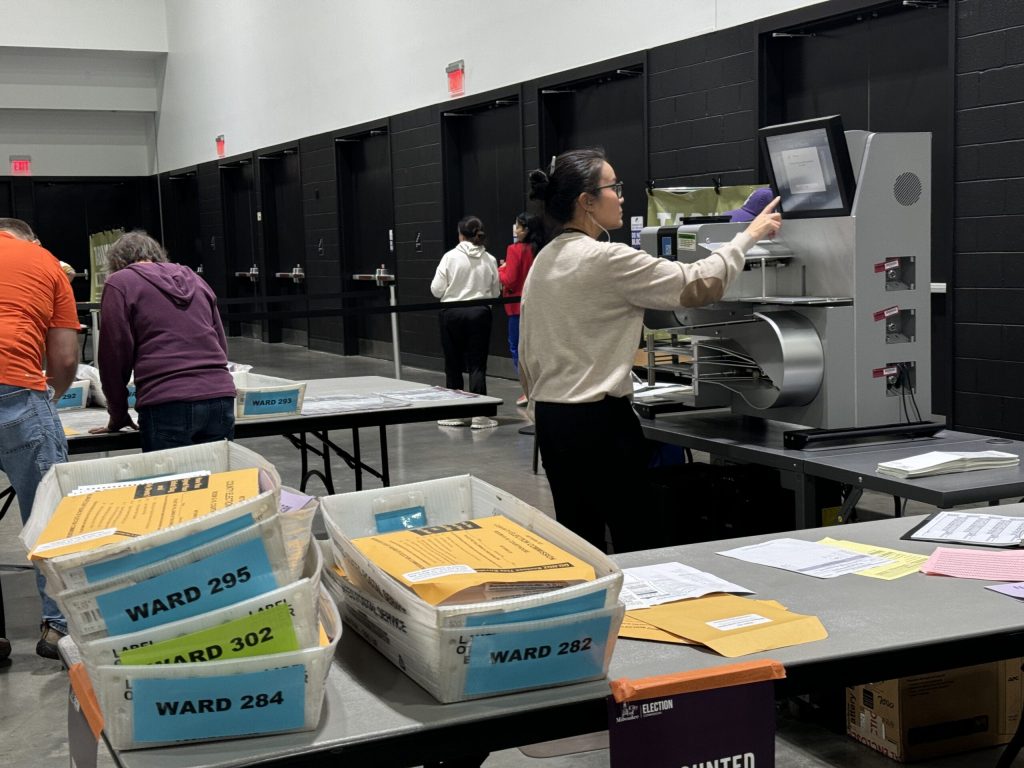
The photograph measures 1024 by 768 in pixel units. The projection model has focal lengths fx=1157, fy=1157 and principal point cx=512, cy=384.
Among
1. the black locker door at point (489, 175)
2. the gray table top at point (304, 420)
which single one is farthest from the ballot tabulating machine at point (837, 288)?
the black locker door at point (489, 175)

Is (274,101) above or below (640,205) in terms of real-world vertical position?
above

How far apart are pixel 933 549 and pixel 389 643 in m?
1.13

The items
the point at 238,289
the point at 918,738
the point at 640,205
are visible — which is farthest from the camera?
the point at 238,289

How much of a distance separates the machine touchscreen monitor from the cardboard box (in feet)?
4.35

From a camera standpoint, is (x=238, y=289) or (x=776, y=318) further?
(x=238, y=289)

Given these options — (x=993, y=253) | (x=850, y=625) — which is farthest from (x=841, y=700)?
(x=993, y=253)

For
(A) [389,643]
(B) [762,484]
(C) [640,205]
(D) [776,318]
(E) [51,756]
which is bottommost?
(E) [51,756]

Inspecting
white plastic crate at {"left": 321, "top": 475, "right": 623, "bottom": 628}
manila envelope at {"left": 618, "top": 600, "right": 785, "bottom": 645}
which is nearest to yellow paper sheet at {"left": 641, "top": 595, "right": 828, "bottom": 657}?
manila envelope at {"left": 618, "top": 600, "right": 785, "bottom": 645}

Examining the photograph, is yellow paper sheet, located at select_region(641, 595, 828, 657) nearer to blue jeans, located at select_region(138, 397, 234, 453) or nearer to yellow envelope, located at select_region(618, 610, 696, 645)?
yellow envelope, located at select_region(618, 610, 696, 645)

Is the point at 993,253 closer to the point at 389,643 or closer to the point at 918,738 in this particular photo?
the point at 918,738

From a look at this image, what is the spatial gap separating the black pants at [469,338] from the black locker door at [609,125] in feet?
4.46

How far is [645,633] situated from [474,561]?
316 millimetres

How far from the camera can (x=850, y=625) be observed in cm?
170

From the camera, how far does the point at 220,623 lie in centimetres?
129
